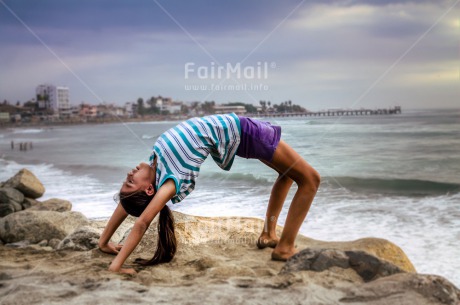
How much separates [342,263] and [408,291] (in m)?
0.50

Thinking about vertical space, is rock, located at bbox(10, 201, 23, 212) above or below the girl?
below

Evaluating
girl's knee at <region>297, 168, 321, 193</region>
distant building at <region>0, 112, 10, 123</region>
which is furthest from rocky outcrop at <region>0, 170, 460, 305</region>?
distant building at <region>0, 112, 10, 123</region>

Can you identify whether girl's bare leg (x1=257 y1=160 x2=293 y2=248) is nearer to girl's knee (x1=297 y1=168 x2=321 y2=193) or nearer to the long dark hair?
girl's knee (x1=297 y1=168 x2=321 y2=193)

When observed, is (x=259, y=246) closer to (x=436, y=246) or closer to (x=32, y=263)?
(x=32, y=263)

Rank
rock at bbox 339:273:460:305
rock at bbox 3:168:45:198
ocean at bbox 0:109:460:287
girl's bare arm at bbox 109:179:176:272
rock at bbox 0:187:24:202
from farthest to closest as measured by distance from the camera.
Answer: rock at bbox 3:168:45:198 < rock at bbox 0:187:24:202 < ocean at bbox 0:109:460:287 < girl's bare arm at bbox 109:179:176:272 < rock at bbox 339:273:460:305

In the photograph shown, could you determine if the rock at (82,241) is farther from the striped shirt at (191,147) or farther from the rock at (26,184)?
the rock at (26,184)

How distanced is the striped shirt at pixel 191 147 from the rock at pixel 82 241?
1246 mm

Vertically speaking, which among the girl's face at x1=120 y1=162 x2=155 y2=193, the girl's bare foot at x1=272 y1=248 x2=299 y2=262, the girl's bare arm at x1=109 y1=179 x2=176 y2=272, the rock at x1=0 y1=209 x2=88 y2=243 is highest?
the girl's face at x1=120 y1=162 x2=155 y2=193

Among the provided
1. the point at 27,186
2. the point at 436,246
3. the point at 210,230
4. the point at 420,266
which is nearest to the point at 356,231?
the point at 436,246

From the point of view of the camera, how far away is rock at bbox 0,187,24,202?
10.5 metres

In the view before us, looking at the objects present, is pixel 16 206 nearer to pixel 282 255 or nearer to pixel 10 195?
pixel 10 195

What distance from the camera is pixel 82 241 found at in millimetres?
4309

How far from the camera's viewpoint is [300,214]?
3.58m

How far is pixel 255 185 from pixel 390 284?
41.1 feet
